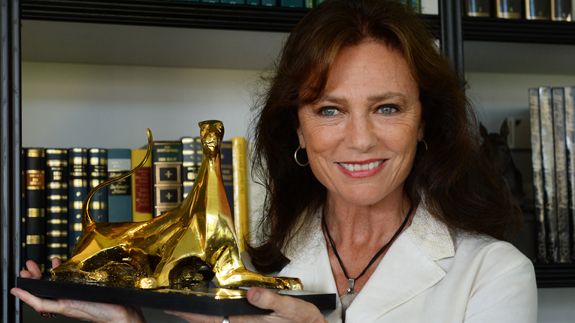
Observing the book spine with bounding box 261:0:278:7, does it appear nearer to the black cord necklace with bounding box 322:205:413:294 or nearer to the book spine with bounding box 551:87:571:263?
the black cord necklace with bounding box 322:205:413:294

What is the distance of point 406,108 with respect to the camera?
1186 millimetres

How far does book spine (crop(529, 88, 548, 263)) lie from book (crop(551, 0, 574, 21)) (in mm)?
149

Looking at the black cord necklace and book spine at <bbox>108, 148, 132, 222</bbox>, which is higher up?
book spine at <bbox>108, 148, 132, 222</bbox>

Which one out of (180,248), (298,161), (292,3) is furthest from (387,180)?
(292,3)

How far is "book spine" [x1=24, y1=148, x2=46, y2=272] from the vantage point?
139cm

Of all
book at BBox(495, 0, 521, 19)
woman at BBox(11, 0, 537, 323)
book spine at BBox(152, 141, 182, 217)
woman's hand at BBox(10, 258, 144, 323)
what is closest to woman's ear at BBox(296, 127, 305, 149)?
woman at BBox(11, 0, 537, 323)

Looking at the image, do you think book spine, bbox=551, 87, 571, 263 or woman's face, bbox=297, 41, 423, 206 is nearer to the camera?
woman's face, bbox=297, 41, 423, 206

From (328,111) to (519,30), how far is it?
1.69 feet

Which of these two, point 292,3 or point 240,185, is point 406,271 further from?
point 292,3

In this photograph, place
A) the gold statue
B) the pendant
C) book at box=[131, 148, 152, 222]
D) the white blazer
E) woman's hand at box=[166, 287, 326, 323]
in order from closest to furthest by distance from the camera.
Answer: woman's hand at box=[166, 287, 326, 323]
the gold statue
the white blazer
the pendant
book at box=[131, 148, 152, 222]

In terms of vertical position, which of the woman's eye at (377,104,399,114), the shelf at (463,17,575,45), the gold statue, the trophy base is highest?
the shelf at (463,17,575,45)

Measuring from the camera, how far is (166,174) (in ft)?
4.76

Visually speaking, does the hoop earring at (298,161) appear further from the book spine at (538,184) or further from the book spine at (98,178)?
the book spine at (538,184)

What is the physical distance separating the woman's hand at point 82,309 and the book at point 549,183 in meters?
0.80
